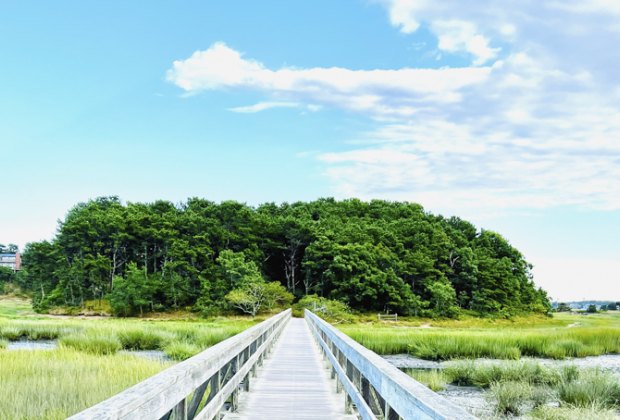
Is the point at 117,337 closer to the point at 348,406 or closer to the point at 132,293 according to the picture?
the point at 348,406

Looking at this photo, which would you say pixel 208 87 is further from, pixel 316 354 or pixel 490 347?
pixel 316 354

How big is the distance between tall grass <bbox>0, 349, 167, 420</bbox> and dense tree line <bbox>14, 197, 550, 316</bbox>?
52.5m

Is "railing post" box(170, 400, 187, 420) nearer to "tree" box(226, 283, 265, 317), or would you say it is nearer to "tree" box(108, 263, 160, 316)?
"tree" box(226, 283, 265, 317)

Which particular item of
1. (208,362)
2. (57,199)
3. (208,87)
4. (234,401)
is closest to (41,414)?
(234,401)

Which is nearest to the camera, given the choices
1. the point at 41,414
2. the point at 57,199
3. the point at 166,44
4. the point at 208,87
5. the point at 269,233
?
the point at 41,414

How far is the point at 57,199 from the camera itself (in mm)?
87500

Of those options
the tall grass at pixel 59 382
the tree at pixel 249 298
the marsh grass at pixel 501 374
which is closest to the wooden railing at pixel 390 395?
the tall grass at pixel 59 382

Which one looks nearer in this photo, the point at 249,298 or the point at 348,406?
the point at 348,406

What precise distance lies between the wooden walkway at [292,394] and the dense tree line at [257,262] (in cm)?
5188

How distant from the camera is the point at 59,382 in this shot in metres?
8.65

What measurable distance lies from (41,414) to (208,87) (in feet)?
171

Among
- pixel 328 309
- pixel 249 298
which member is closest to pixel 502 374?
pixel 328 309

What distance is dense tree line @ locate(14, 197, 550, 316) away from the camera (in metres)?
68.3

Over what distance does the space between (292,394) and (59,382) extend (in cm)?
329
